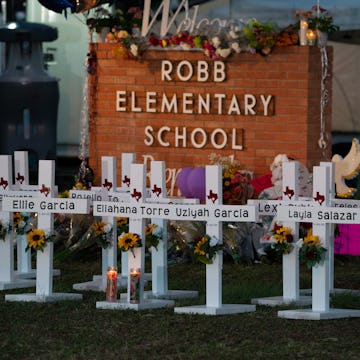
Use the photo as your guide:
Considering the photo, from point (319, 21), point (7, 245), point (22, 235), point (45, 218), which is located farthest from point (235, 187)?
point (45, 218)

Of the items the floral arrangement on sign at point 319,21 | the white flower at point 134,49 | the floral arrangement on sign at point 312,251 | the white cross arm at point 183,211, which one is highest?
the floral arrangement on sign at point 319,21

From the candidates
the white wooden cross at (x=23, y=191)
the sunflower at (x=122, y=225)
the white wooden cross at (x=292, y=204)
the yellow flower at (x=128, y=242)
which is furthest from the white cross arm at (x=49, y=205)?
the white wooden cross at (x=292, y=204)

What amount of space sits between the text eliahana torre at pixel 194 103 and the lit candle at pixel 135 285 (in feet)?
14.6

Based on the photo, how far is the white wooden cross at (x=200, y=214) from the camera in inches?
456

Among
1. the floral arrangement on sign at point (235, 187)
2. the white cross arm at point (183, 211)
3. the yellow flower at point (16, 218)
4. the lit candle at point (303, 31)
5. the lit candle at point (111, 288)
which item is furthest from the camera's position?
the lit candle at point (303, 31)

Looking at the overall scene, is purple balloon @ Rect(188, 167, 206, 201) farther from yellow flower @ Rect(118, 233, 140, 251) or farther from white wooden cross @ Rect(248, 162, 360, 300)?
yellow flower @ Rect(118, 233, 140, 251)

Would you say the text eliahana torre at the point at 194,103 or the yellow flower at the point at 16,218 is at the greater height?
the text eliahana torre at the point at 194,103

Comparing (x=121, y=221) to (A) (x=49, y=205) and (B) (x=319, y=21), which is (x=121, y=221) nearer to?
(A) (x=49, y=205)

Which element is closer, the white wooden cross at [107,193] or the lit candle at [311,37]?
the white wooden cross at [107,193]

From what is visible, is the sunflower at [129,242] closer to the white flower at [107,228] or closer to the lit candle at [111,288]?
the lit candle at [111,288]

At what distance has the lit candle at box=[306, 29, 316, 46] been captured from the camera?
15664 millimetres

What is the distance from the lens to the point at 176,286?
1330cm

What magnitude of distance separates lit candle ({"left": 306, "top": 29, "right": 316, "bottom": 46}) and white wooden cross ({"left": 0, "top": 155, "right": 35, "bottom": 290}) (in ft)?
13.0

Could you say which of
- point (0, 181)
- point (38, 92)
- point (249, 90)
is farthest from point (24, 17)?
point (0, 181)
